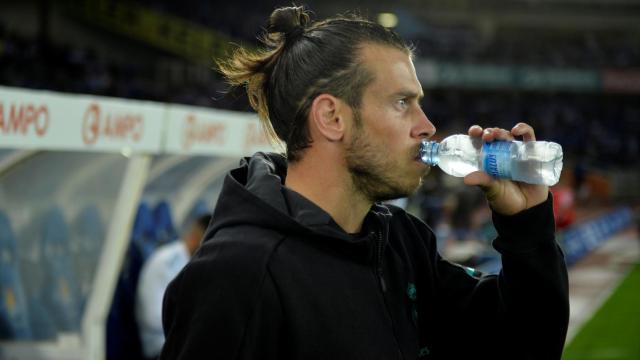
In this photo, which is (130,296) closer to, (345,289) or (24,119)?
(24,119)

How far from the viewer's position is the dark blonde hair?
5.46ft

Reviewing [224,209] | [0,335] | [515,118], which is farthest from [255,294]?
[515,118]

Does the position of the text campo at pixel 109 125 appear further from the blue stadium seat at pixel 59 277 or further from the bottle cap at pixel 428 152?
the bottle cap at pixel 428 152

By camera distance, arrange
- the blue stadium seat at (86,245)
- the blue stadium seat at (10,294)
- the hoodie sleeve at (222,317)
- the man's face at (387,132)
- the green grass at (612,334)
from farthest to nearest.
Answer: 1. the green grass at (612,334)
2. the blue stadium seat at (86,245)
3. the blue stadium seat at (10,294)
4. the man's face at (387,132)
5. the hoodie sleeve at (222,317)

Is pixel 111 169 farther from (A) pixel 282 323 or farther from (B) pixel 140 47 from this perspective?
(B) pixel 140 47

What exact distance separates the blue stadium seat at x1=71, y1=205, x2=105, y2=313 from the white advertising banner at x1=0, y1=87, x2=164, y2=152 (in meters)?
0.61

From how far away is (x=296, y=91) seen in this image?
1.70 meters

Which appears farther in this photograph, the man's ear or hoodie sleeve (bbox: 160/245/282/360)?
the man's ear

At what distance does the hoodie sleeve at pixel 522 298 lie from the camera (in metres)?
1.64

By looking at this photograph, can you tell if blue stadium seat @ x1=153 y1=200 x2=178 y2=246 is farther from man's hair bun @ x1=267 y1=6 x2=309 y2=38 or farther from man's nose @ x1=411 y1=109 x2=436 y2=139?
man's nose @ x1=411 y1=109 x2=436 y2=139

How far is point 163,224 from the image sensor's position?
A: 5176mm

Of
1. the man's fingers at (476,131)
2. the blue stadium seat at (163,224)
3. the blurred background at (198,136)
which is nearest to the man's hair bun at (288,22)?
the blurred background at (198,136)

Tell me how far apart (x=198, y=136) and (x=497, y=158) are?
3.09 metres

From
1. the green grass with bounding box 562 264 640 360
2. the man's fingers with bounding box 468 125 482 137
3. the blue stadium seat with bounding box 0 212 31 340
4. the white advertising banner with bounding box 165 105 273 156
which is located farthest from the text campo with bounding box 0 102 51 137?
the green grass with bounding box 562 264 640 360
